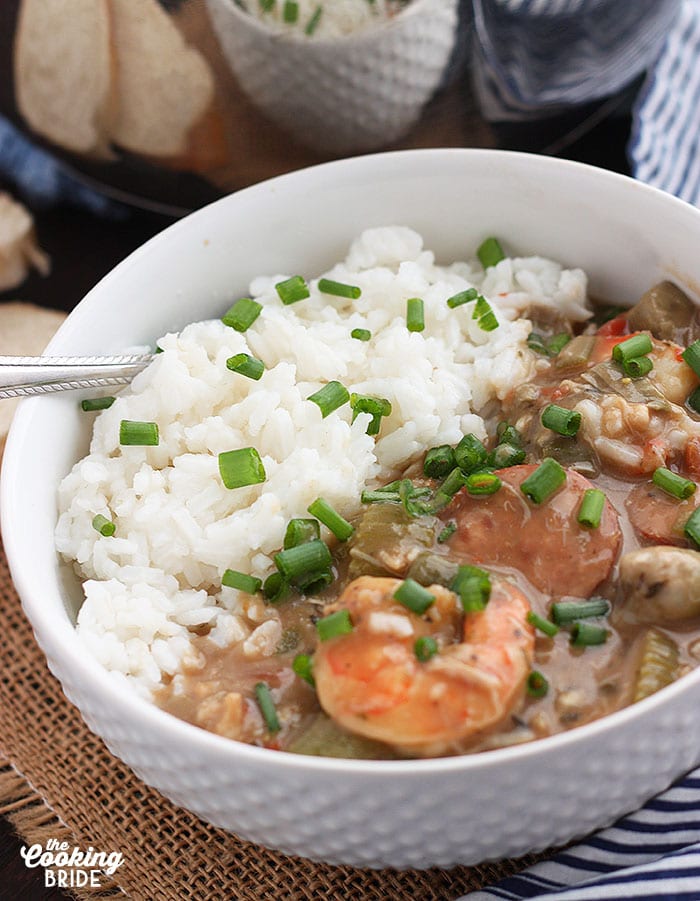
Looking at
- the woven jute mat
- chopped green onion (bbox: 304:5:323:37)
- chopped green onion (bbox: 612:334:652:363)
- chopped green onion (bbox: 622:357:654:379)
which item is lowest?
the woven jute mat

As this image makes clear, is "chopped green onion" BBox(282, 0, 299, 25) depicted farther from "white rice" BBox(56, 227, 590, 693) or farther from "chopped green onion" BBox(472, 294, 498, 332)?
"chopped green onion" BBox(472, 294, 498, 332)

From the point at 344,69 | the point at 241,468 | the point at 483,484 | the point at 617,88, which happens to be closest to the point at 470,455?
the point at 483,484

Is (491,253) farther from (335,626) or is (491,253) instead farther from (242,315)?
(335,626)

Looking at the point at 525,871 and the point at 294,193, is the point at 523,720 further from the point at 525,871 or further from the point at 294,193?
the point at 294,193

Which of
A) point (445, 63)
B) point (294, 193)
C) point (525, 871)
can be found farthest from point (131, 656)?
point (445, 63)

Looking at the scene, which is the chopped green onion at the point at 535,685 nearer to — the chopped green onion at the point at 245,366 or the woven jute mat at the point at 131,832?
the woven jute mat at the point at 131,832

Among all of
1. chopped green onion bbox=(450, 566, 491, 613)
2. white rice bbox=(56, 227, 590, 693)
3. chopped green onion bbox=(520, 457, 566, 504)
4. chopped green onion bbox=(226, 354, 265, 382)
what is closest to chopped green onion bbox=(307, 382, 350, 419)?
white rice bbox=(56, 227, 590, 693)

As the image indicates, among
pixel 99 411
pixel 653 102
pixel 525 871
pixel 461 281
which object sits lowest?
pixel 525 871
